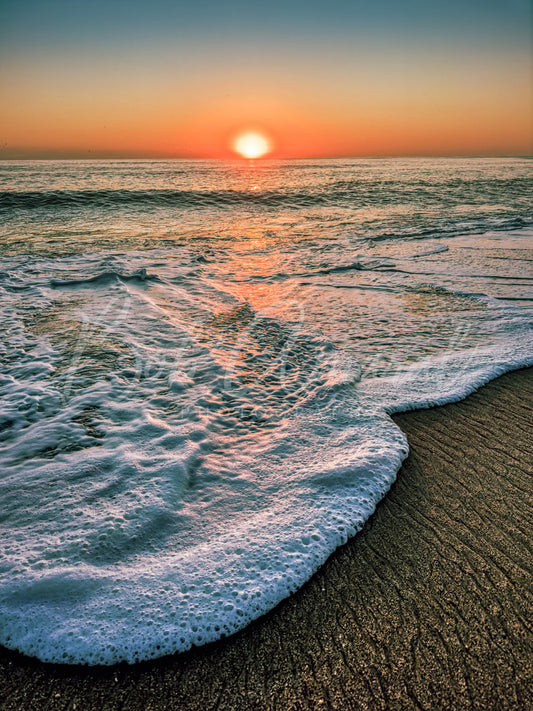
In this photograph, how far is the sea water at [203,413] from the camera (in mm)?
1938

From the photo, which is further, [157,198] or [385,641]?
[157,198]

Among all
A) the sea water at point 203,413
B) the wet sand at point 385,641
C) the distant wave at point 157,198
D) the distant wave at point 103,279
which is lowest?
the wet sand at point 385,641

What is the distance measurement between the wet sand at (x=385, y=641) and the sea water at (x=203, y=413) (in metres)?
0.09

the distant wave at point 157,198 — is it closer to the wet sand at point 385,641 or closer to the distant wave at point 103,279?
the distant wave at point 103,279

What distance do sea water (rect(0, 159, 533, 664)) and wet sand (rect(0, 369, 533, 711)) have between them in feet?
0.31

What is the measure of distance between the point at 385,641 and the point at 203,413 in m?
2.00

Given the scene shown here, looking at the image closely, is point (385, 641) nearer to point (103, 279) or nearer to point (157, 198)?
point (103, 279)

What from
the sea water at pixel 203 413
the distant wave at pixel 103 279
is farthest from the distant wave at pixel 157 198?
the distant wave at pixel 103 279

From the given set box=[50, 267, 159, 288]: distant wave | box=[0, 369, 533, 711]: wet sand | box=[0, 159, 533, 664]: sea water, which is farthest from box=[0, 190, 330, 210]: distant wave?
box=[0, 369, 533, 711]: wet sand

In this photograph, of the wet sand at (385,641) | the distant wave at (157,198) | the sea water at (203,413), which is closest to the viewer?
the wet sand at (385,641)

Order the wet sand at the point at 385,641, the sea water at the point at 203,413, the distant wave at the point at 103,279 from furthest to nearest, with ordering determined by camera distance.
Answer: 1. the distant wave at the point at 103,279
2. the sea water at the point at 203,413
3. the wet sand at the point at 385,641

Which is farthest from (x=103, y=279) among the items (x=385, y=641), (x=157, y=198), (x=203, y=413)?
(x=157, y=198)

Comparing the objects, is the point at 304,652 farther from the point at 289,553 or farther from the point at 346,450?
the point at 346,450

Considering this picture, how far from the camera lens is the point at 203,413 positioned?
10.9ft
